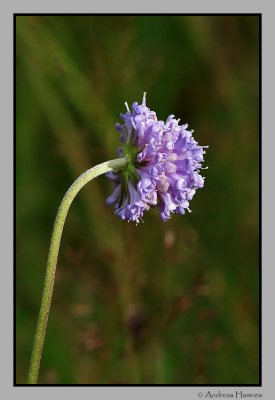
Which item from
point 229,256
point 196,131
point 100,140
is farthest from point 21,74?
point 229,256

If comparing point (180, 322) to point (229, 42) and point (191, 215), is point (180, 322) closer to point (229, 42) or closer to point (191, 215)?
point (191, 215)

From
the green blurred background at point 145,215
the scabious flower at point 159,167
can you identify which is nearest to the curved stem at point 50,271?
the scabious flower at point 159,167

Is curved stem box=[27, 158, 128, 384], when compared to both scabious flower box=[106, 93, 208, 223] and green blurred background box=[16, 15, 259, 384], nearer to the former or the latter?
scabious flower box=[106, 93, 208, 223]

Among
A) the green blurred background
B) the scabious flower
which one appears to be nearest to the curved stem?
the scabious flower

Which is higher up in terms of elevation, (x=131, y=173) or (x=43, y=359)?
(x=131, y=173)

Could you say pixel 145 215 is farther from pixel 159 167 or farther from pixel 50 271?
pixel 50 271

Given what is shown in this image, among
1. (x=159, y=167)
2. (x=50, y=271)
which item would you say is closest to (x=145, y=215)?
(x=159, y=167)
